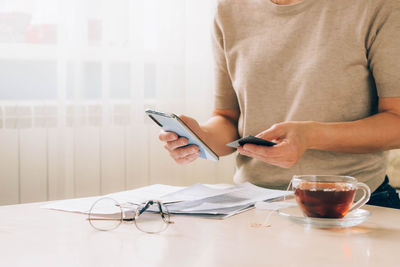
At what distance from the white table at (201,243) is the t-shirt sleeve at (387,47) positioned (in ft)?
1.29

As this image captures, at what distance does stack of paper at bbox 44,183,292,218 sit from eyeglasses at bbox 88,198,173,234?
1.4 inches

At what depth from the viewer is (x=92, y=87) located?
7.20ft

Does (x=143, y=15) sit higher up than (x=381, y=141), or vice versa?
(x=143, y=15)

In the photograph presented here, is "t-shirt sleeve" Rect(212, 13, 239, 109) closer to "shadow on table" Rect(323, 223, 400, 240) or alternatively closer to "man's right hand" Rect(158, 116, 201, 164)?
"man's right hand" Rect(158, 116, 201, 164)

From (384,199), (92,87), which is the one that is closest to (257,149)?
(384,199)

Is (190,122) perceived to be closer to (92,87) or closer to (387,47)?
(387,47)

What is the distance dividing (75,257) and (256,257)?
0.80 ft

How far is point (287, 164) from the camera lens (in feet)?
3.55

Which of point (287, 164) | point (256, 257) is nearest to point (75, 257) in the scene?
point (256, 257)

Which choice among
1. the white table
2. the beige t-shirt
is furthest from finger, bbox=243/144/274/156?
the beige t-shirt

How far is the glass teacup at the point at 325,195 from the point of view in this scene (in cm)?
83

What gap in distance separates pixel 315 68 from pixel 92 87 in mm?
1188

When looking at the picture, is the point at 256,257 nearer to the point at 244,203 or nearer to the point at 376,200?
the point at 244,203

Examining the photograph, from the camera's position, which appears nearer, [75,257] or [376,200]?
[75,257]
